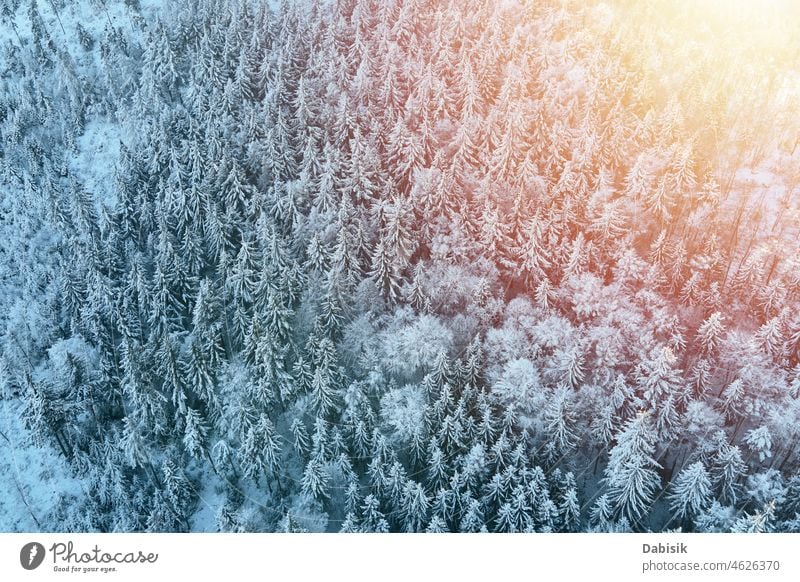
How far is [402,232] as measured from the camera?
57500mm

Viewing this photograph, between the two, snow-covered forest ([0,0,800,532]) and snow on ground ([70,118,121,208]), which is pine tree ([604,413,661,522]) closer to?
snow-covered forest ([0,0,800,532])

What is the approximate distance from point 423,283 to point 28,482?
147 ft

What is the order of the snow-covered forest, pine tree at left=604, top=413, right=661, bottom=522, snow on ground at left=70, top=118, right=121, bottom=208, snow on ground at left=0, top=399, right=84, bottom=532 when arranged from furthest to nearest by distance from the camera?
1. snow on ground at left=70, top=118, right=121, bottom=208
2. snow on ground at left=0, top=399, right=84, bottom=532
3. the snow-covered forest
4. pine tree at left=604, top=413, right=661, bottom=522

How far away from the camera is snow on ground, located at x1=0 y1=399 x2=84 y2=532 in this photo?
55.0 meters

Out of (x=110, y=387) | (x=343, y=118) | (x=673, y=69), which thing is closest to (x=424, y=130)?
(x=343, y=118)

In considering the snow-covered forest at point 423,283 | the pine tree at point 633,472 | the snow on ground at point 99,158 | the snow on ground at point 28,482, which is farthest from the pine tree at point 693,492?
the snow on ground at point 99,158

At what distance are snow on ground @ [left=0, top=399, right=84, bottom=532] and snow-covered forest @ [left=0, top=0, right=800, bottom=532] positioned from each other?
0.82ft

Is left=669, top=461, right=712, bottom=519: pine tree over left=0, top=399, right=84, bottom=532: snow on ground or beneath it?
over

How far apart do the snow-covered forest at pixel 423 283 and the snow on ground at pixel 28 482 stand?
249mm

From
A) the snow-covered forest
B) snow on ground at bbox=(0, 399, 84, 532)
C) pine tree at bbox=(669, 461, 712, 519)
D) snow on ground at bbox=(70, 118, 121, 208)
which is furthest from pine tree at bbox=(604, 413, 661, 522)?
snow on ground at bbox=(70, 118, 121, 208)

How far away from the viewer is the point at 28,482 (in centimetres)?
5741

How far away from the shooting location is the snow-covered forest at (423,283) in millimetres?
48031

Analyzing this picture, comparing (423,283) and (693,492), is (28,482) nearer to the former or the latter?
(423,283)

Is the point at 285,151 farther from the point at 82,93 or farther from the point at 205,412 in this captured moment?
the point at 82,93
